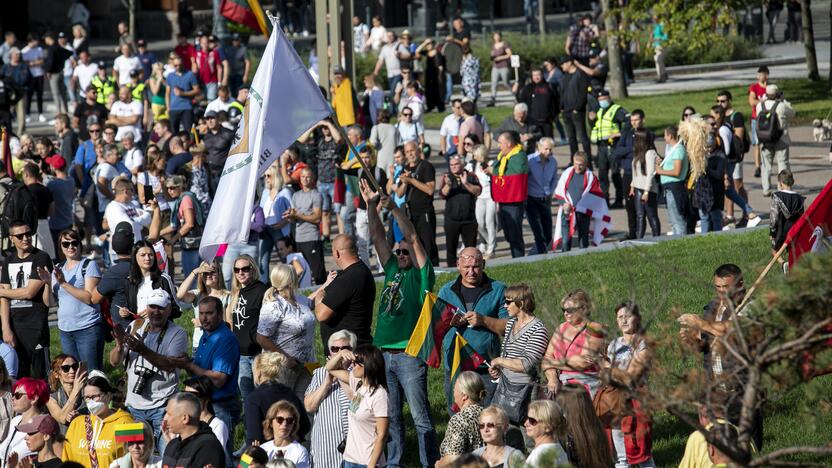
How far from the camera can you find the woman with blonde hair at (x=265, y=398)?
985 centimetres

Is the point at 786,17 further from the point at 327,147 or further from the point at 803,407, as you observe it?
the point at 803,407

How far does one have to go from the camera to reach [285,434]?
924 cm

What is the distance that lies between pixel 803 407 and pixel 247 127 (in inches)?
260

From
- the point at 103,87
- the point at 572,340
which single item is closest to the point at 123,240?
the point at 572,340

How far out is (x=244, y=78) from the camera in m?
30.2

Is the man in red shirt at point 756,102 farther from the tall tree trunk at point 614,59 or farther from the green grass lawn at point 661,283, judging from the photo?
the tall tree trunk at point 614,59

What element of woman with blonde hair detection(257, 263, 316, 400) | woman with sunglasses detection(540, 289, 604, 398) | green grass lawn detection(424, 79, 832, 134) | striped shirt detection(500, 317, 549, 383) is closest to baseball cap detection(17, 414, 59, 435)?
woman with blonde hair detection(257, 263, 316, 400)

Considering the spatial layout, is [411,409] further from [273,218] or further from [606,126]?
[606,126]

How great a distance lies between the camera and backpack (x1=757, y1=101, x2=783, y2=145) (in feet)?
70.4

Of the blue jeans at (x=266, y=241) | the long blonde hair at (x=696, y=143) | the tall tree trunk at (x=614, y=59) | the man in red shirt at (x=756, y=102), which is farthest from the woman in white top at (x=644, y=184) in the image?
the tall tree trunk at (x=614, y=59)

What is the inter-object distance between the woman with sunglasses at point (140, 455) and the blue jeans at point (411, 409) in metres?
1.76

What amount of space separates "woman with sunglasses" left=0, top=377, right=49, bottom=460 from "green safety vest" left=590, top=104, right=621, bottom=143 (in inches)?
473

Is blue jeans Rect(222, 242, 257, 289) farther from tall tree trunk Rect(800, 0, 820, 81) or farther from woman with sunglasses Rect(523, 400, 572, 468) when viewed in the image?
tall tree trunk Rect(800, 0, 820, 81)

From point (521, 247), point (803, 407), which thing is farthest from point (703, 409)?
point (521, 247)
